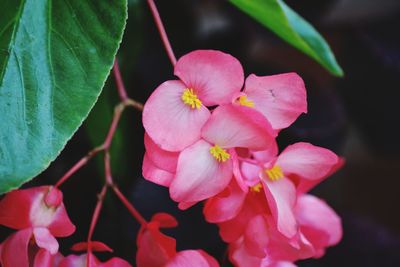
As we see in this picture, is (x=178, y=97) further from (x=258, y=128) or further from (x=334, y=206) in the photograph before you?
(x=334, y=206)

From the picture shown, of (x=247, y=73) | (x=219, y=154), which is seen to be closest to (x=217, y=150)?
→ (x=219, y=154)

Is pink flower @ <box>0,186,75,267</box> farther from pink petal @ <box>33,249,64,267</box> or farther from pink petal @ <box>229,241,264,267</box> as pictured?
pink petal @ <box>229,241,264,267</box>

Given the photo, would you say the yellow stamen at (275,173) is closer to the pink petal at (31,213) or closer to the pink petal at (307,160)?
the pink petal at (307,160)

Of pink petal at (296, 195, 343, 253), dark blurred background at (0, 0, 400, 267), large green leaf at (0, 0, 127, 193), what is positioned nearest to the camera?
large green leaf at (0, 0, 127, 193)

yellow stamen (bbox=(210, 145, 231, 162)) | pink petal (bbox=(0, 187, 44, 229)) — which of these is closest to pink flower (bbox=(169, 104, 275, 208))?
yellow stamen (bbox=(210, 145, 231, 162))

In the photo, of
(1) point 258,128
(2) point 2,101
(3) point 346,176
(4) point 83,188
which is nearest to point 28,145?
(2) point 2,101

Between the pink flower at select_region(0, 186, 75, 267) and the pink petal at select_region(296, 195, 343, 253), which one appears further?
the pink petal at select_region(296, 195, 343, 253)

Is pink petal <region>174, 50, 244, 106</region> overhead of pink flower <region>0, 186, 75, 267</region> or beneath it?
overhead
